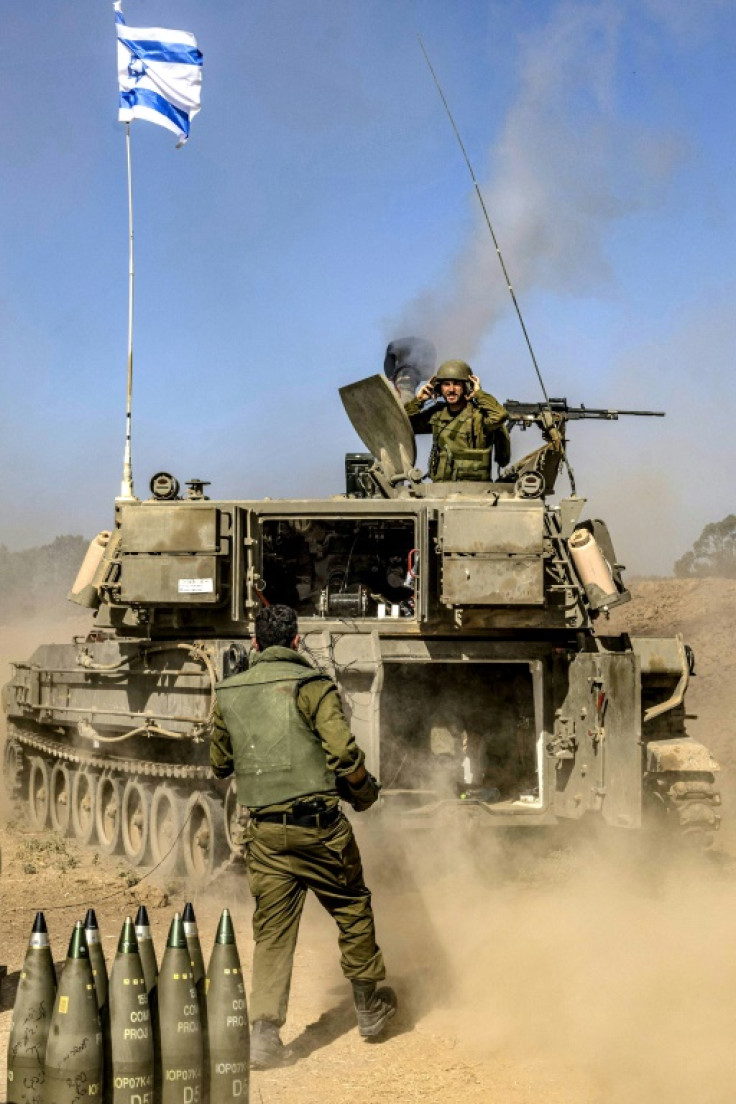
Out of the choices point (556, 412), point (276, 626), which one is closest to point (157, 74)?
point (556, 412)

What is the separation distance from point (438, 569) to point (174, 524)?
6.23ft

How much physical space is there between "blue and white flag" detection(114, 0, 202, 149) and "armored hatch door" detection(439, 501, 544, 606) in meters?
7.69

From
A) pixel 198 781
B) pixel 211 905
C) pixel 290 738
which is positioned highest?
pixel 290 738

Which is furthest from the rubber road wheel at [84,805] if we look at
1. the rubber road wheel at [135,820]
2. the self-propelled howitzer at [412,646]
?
the self-propelled howitzer at [412,646]

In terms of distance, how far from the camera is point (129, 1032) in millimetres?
4805

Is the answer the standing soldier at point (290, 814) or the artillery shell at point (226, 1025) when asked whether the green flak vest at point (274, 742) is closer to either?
the standing soldier at point (290, 814)

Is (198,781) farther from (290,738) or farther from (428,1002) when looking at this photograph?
(290,738)

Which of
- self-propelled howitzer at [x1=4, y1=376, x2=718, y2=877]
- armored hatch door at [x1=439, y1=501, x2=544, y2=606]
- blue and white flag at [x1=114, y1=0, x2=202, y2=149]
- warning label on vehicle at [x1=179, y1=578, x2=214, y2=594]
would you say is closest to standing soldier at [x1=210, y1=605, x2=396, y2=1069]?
self-propelled howitzer at [x1=4, y1=376, x2=718, y2=877]

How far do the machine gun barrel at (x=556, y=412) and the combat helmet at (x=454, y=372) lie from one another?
0.97 m

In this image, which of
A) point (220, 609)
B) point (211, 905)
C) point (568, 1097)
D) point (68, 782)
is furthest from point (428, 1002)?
point (68, 782)

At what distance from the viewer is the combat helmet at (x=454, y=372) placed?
36.8ft

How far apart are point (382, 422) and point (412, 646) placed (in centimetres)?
220

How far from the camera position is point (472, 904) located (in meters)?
9.33

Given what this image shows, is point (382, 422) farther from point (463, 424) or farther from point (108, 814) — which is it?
point (108, 814)
